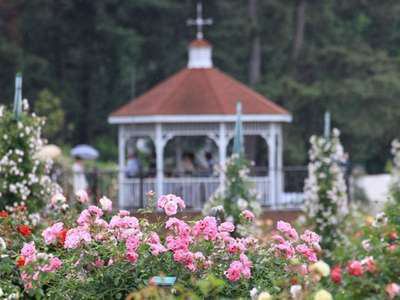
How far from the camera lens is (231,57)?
38.6 m

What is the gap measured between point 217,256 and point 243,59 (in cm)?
3303

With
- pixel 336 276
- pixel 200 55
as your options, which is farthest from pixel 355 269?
pixel 200 55

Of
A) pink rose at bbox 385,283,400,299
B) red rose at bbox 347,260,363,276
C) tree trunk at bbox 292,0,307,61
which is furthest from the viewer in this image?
tree trunk at bbox 292,0,307,61

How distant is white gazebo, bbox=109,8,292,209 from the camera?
22.3 meters

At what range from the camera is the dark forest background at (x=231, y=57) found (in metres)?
35.8

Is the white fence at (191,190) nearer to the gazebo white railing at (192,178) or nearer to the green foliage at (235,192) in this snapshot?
the gazebo white railing at (192,178)

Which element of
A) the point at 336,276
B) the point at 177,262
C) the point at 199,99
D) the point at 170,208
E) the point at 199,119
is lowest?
the point at 177,262

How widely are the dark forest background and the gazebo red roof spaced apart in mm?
11033

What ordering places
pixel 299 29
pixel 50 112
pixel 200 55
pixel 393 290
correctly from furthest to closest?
pixel 299 29 < pixel 50 112 < pixel 200 55 < pixel 393 290

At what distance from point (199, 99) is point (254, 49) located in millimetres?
14120

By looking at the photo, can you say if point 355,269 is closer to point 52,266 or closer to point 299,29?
point 52,266

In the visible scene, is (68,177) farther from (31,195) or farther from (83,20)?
(83,20)

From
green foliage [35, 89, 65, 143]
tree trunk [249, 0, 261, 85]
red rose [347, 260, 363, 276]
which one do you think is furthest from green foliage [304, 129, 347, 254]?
tree trunk [249, 0, 261, 85]

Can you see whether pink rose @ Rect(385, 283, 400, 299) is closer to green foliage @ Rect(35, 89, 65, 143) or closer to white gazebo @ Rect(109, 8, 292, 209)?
white gazebo @ Rect(109, 8, 292, 209)
